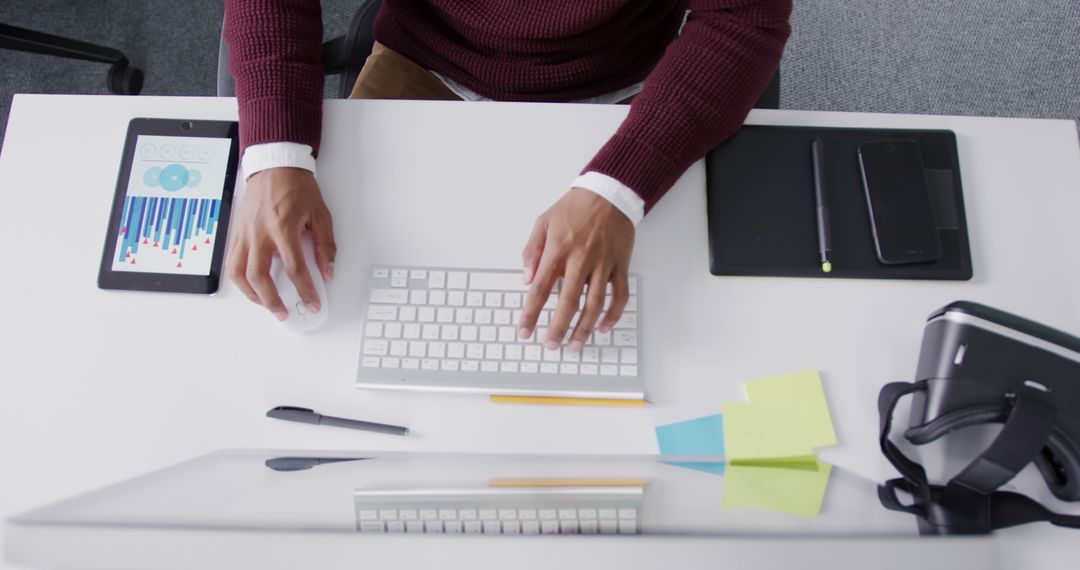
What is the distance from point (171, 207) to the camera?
803mm

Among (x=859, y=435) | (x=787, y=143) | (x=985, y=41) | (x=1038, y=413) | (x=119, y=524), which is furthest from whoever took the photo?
(x=985, y=41)

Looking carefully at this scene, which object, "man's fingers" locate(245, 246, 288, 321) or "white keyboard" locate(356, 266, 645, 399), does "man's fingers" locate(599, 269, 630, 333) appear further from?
"man's fingers" locate(245, 246, 288, 321)

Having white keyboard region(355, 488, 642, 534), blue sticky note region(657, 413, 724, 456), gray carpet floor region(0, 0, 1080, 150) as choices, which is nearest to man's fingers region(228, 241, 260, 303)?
white keyboard region(355, 488, 642, 534)

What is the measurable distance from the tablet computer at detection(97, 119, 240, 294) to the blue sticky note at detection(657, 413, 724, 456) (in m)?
0.53

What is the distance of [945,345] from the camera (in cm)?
67

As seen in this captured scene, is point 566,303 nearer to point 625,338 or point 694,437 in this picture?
point 625,338

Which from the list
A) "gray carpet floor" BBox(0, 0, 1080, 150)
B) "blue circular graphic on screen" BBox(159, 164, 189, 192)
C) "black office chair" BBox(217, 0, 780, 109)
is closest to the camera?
"blue circular graphic on screen" BBox(159, 164, 189, 192)

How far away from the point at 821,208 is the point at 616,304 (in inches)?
10.3

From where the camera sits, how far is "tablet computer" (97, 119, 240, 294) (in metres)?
0.78

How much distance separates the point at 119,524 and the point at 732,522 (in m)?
0.37

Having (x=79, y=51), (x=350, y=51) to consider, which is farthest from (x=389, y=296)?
(x=79, y=51)

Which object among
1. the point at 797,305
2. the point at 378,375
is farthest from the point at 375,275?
the point at 797,305

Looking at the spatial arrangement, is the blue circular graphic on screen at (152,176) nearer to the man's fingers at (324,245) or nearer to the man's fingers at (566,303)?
the man's fingers at (324,245)

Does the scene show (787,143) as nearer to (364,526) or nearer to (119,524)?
(364,526)
